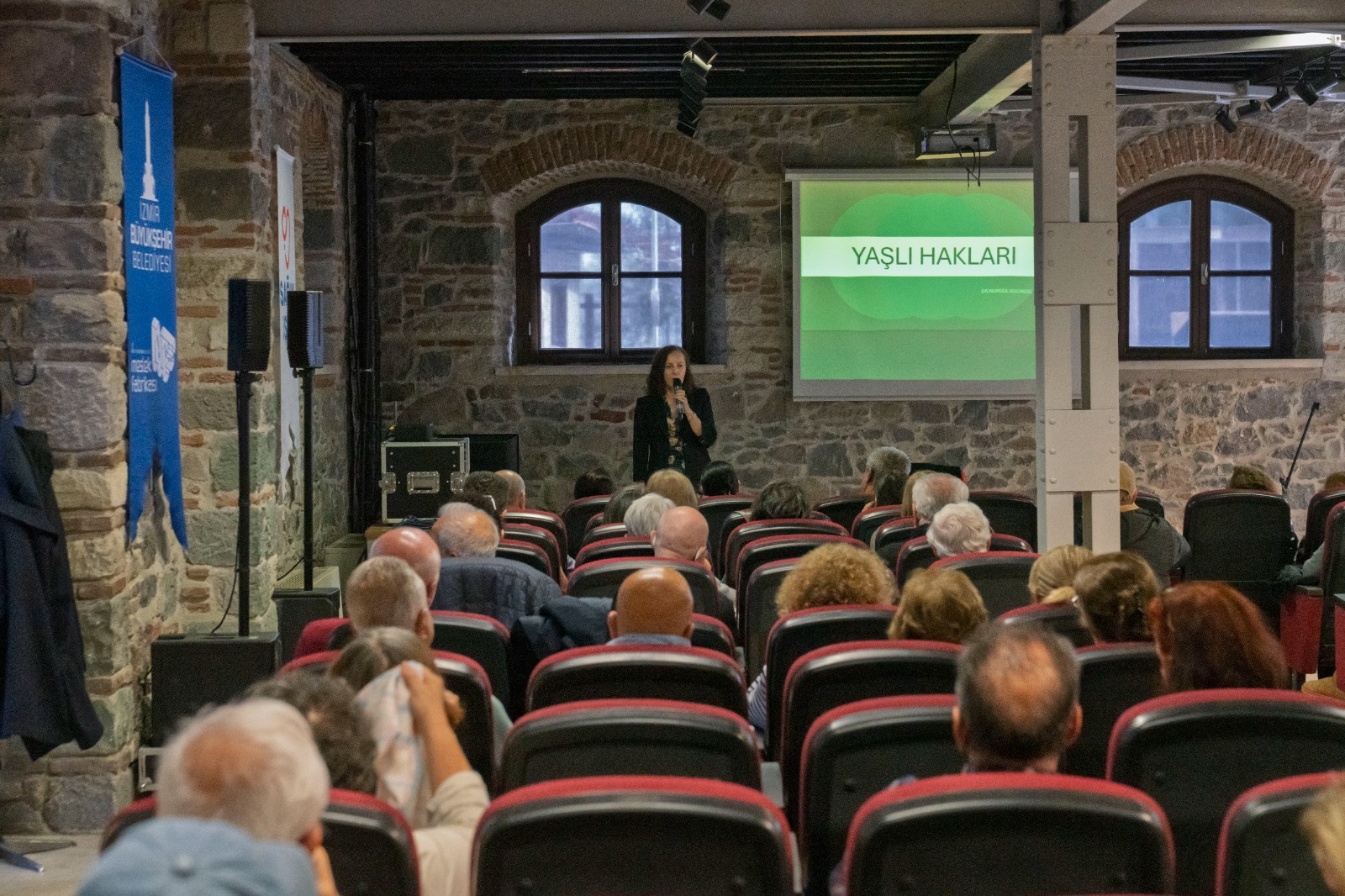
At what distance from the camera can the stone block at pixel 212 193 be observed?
6363mm

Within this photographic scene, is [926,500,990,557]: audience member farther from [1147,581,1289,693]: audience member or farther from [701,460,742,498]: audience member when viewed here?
[701,460,742,498]: audience member

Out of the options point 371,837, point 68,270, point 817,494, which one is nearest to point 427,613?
point 371,837

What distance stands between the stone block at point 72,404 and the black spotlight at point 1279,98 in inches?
278

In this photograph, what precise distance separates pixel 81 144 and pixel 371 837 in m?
3.71

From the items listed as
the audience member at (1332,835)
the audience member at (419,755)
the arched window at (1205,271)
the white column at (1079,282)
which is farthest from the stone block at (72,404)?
the arched window at (1205,271)

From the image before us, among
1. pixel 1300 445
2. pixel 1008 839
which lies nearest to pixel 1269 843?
pixel 1008 839

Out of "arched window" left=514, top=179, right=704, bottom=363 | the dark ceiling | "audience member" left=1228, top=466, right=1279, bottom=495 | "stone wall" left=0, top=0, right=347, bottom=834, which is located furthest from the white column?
"arched window" left=514, top=179, right=704, bottom=363

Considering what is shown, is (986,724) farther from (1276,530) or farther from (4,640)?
(1276,530)

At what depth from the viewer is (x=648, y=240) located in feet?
34.5

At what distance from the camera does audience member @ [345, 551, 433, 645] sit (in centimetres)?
327

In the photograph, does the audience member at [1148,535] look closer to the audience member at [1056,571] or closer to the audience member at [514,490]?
the audience member at [1056,571]

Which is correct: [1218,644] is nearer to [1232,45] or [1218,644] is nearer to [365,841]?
[365,841]

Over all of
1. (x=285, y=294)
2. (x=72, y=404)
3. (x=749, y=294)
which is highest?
(x=749, y=294)

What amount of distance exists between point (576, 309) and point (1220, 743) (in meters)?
8.25
